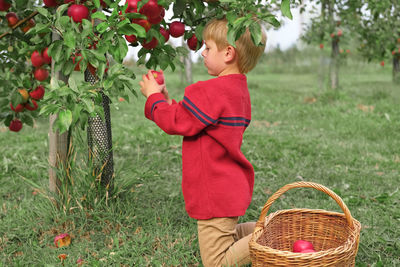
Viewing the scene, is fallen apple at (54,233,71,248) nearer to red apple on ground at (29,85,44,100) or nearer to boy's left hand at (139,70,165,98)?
red apple on ground at (29,85,44,100)

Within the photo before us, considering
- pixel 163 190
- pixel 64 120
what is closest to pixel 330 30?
pixel 163 190

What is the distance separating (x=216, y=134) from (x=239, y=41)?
46 centimetres

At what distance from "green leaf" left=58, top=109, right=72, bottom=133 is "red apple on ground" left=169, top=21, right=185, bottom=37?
828mm

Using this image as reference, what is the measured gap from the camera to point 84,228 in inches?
106

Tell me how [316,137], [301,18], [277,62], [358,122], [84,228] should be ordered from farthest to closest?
[277,62] → [301,18] → [358,122] → [316,137] → [84,228]

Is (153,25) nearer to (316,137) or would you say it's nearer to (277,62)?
(316,137)

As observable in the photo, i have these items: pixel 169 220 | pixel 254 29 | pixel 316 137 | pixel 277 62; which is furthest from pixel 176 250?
pixel 277 62

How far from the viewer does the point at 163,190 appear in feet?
11.2

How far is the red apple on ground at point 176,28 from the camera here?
2199 millimetres

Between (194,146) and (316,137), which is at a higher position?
(194,146)

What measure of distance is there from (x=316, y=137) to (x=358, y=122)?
1154 mm

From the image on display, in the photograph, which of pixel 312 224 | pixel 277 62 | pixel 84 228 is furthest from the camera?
pixel 277 62

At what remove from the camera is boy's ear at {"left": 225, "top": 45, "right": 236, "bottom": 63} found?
2.06 m

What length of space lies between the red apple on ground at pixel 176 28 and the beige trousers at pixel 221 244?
972 millimetres
